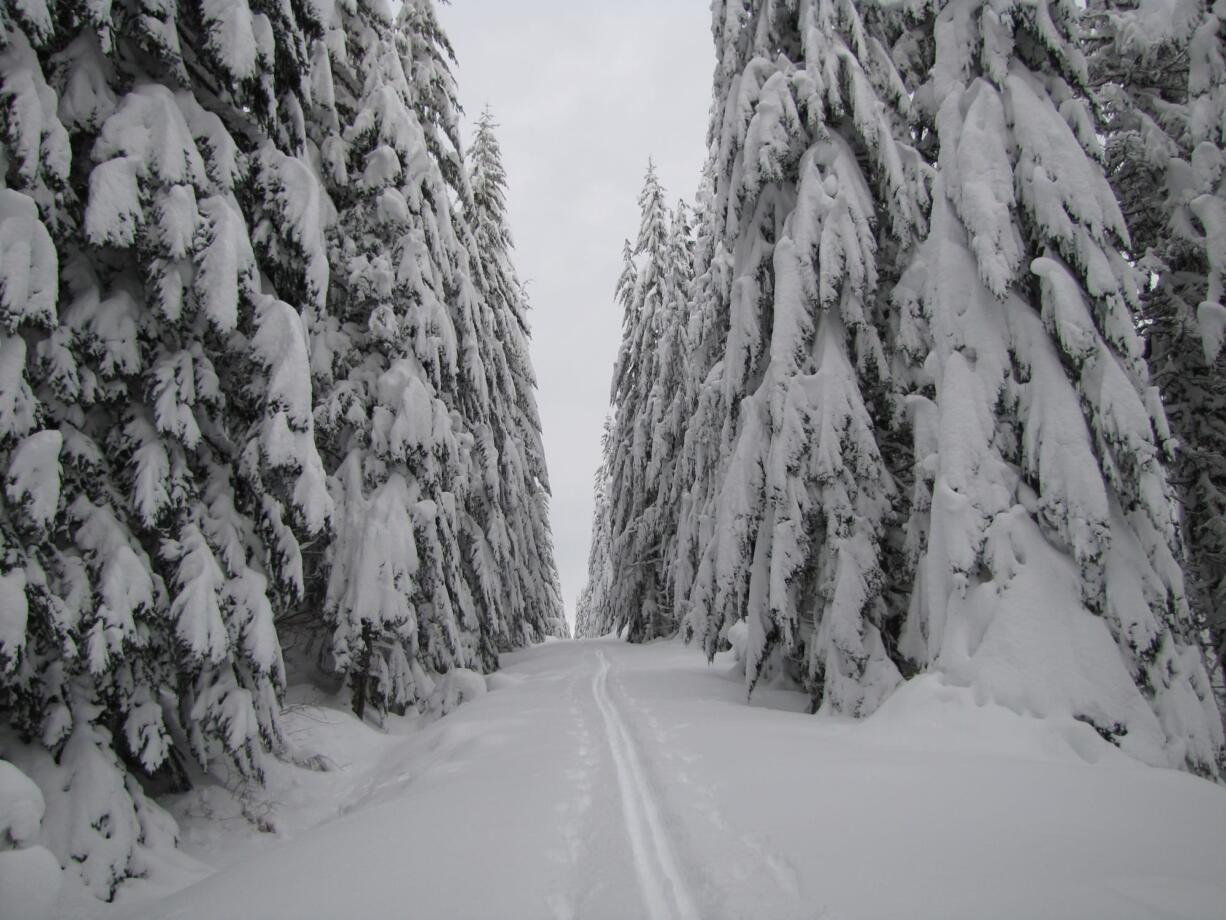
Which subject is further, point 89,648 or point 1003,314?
point 1003,314

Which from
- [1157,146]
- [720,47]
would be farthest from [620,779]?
[1157,146]

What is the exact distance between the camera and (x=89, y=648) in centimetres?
511

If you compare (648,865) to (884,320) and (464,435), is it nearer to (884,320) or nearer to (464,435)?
(884,320)

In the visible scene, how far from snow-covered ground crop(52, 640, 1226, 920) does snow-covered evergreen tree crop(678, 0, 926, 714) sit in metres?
1.97

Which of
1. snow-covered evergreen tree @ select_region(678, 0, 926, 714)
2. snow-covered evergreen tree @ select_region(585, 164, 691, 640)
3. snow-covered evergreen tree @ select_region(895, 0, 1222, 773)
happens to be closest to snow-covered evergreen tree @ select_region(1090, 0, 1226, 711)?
snow-covered evergreen tree @ select_region(895, 0, 1222, 773)

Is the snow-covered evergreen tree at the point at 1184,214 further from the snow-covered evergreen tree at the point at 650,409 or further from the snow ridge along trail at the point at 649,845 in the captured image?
the snow-covered evergreen tree at the point at 650,409

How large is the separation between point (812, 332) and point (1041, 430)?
342cm

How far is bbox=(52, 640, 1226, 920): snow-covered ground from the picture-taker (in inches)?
138

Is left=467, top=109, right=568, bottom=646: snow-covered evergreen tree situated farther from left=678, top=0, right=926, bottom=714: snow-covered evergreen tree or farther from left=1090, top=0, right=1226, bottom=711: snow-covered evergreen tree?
left=1090, top=0, right=1226, bottom=711: snow-covered evergreen tree

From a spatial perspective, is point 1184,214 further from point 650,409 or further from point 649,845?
point 650,409

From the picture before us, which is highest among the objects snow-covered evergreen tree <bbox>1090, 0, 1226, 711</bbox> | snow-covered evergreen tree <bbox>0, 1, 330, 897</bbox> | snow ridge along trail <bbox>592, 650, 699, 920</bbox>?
snow-covered evergreen tree <bbox>1090, 0, 1226, 711</bbox>

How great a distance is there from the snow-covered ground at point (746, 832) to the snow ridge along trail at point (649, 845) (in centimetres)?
2

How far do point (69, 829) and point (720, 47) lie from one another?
46.6ft

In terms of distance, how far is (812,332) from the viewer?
376 inches
